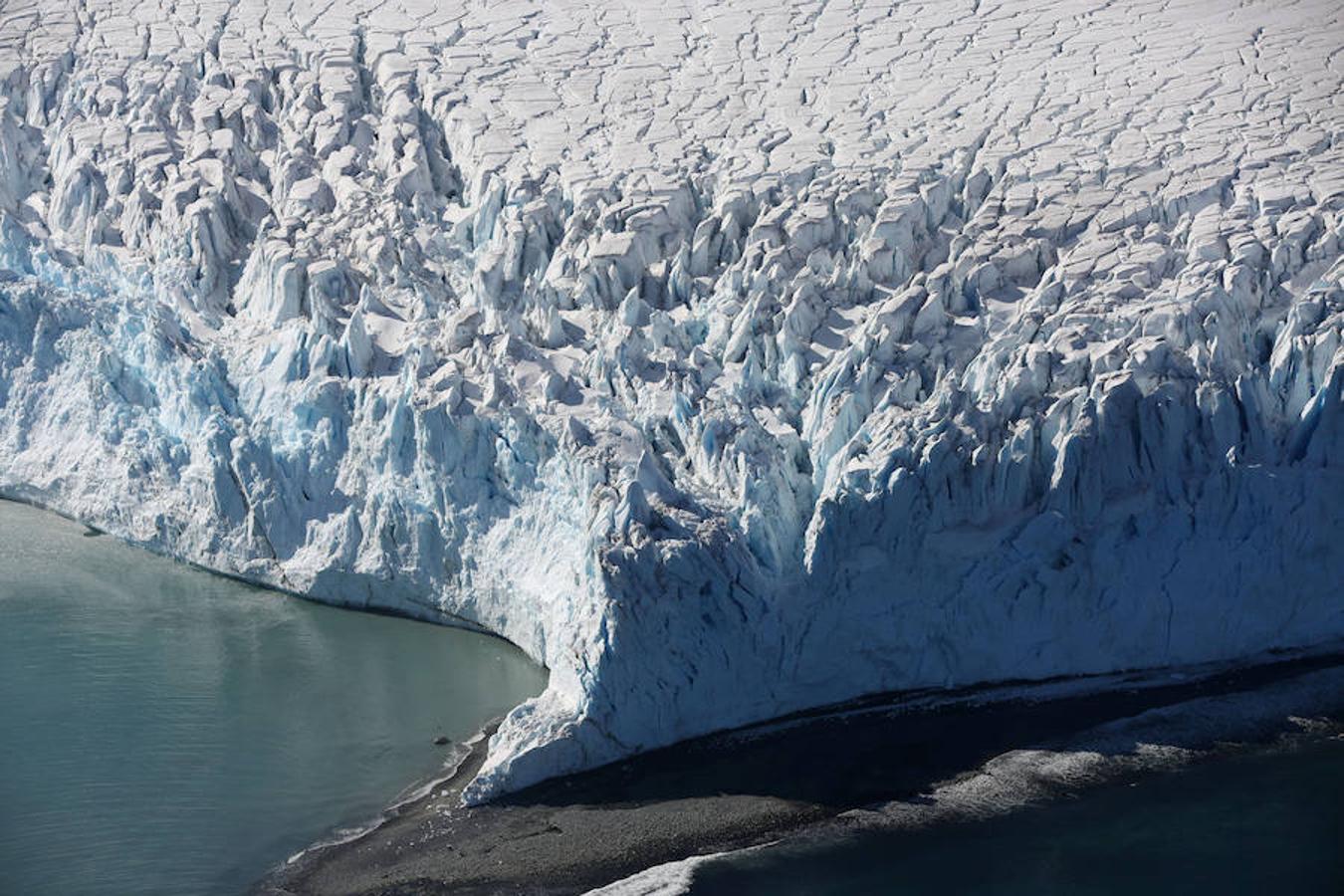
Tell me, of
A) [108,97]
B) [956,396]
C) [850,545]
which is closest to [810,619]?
[850,545]

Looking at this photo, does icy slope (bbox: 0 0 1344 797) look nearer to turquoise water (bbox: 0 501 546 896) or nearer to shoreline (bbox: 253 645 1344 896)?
shoreline (bbox: 253 645 1344 896)

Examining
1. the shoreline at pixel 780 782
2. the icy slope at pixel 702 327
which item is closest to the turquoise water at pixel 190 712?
the icy slope at pixel 702 327

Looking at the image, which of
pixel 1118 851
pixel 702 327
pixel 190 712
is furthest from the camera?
pixel 702 327

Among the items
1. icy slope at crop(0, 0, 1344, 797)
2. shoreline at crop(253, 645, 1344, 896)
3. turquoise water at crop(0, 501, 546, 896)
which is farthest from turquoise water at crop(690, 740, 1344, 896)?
turquoise water at crop(0, 501, 546, 896)

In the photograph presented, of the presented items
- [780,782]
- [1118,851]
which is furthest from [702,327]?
[1118,851]

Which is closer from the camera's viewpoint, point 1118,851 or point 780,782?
point 1118,851

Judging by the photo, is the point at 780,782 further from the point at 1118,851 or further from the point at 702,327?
the point at 702,327

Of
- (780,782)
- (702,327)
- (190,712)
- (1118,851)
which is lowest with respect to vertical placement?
(1118,851)
